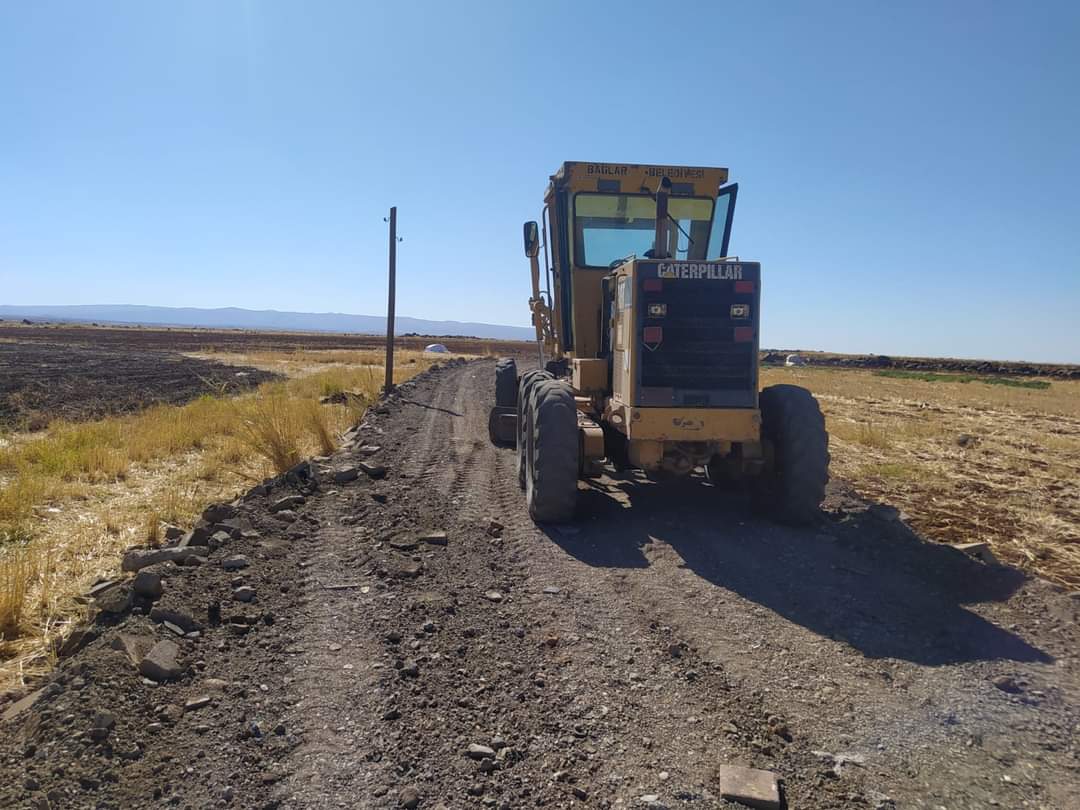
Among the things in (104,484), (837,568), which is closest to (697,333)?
(837,568)

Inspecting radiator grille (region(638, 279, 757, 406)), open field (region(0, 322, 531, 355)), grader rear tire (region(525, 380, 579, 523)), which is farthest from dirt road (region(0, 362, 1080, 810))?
open field (region(0, 322, 531, 355))

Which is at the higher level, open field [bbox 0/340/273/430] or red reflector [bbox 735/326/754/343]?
red reflector [bbox 735/326/754/343]

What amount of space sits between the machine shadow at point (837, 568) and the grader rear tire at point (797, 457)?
231 millimetres

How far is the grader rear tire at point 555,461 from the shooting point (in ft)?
22.4

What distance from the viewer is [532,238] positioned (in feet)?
32.0

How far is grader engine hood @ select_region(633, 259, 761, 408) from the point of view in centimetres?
688


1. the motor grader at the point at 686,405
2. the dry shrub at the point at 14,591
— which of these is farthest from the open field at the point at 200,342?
the dry shrub at the point at 14,591

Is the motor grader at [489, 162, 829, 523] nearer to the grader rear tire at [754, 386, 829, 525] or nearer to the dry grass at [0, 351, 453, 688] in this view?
the grader rear tire at [754, 386, 829, 525]

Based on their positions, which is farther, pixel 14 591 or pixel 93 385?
pixel 93 385

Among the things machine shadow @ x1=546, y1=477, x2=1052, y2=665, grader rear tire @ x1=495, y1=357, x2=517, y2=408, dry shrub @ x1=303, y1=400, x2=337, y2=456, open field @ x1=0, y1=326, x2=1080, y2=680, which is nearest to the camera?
machine shadow @ x1=546, y1=477, x2=1052, y2=665

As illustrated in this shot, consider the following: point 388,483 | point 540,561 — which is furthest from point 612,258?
point 540,561

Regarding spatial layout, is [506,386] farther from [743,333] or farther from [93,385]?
[93,385]

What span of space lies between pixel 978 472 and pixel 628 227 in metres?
6.29

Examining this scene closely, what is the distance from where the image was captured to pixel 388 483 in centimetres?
866
